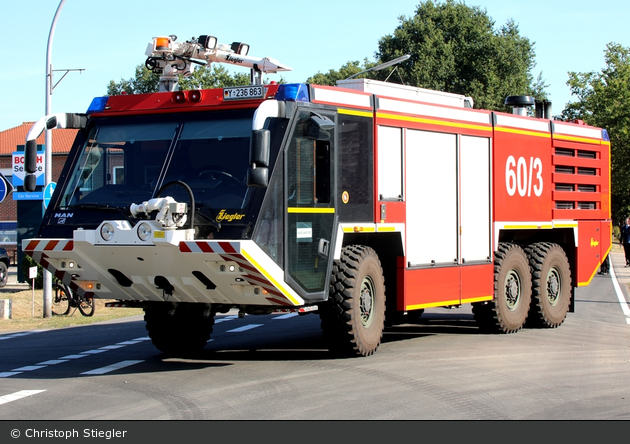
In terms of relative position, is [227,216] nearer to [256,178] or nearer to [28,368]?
[256,178]

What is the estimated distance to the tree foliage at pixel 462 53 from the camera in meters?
58.9

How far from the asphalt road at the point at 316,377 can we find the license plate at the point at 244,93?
3.01 metres

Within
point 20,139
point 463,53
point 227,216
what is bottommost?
point 227,216

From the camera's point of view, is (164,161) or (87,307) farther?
(87,307)

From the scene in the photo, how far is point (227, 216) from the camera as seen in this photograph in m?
9.29

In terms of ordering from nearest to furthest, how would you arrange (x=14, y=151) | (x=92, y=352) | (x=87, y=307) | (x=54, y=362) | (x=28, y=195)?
(x=54, y=362)
(x=92, y=352)
(x=87, y=307)
(x=28, y=195)
(x=14, y=151)

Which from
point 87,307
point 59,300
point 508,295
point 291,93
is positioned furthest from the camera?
point 59,300

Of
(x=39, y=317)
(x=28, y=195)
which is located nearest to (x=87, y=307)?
(x=39, y=317)

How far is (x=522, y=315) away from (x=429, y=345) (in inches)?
87.5

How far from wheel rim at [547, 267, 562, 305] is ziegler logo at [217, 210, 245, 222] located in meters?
7.08

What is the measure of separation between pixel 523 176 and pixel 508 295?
187 cm

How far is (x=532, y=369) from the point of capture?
33.4 feet

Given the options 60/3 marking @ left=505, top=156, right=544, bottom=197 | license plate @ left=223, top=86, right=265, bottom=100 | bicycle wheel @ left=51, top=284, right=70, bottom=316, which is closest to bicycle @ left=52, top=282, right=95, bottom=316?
A: bicycle wheel @ left=51, top=284, right=70, bottom=316
